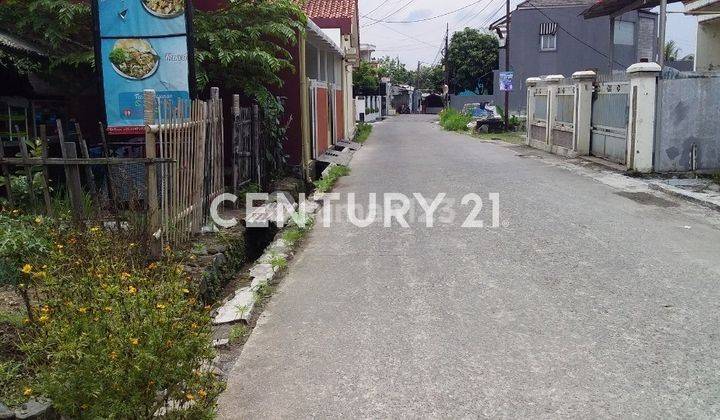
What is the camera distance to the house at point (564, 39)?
41.3 metres

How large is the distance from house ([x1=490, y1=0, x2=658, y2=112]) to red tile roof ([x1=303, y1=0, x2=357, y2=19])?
1870 cm

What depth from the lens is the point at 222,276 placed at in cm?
735

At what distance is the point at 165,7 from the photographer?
8.55 meters

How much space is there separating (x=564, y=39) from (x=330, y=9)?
21.7 metres

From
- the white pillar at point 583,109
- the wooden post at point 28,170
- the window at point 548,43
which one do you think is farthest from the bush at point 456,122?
the wooden post at point 28,170

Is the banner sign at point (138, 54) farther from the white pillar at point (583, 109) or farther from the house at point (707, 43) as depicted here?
the house at point (707, 43)

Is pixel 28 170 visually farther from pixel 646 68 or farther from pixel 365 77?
pixel 365 77

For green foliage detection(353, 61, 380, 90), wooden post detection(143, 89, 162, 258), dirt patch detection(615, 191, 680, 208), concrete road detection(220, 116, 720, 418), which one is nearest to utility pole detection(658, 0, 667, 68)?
dirt patch detection(615, 191, 680, 208)

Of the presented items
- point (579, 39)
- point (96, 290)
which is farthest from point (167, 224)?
point (579, 39)

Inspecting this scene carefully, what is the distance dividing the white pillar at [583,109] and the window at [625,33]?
25.3 m

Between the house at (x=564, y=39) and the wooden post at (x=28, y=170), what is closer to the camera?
the wooden post at (x=28, y=170)

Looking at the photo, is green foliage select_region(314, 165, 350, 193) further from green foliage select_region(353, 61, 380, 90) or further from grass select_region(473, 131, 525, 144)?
green foliage select_region(353, 61, 380, 90)

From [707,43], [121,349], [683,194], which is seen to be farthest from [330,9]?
[121,349]

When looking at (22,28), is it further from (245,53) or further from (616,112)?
(616,112)
